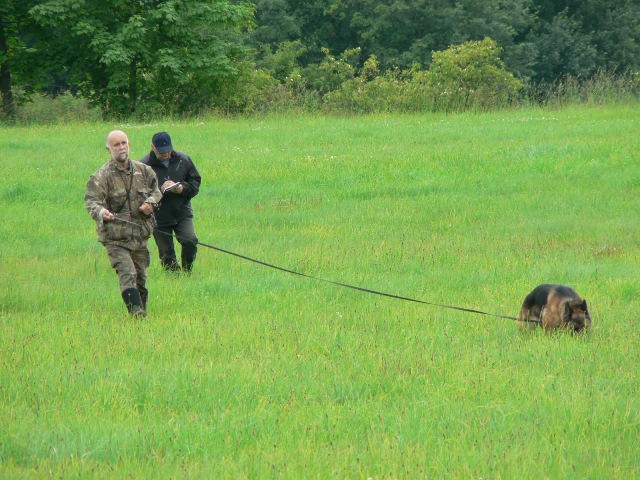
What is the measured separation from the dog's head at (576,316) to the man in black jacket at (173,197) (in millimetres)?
4369

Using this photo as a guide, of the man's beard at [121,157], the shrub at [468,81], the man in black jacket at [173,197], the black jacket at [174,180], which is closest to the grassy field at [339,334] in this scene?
the man in black jacket at [173,197]

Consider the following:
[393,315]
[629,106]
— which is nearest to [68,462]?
[393,315]

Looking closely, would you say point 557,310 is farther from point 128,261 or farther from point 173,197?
point 173,197

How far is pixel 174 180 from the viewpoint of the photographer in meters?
9.70

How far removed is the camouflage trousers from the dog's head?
382 cm

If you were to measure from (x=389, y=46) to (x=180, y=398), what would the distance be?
163 feet

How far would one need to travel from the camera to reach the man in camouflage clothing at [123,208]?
778 cm

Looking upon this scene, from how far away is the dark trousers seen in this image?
32.5 feet

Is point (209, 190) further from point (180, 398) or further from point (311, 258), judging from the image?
point (180, 398)

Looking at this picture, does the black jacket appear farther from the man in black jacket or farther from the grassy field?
the grassy field

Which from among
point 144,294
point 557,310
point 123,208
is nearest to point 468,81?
point 144,294

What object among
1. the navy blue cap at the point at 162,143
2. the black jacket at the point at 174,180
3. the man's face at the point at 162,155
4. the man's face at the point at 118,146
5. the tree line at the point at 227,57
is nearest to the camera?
the man's face at the point at 118,146

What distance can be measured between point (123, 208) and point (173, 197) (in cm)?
183

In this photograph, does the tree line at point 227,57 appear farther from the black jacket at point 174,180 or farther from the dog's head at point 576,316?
the dog's head at point 576,316
